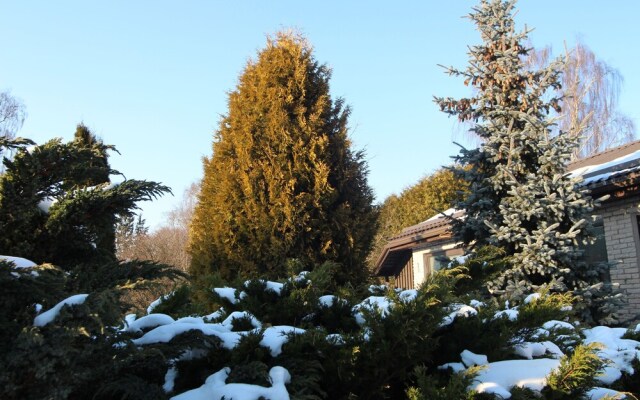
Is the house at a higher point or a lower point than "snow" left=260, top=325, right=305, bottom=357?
higher

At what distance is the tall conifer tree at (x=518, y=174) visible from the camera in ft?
22.8

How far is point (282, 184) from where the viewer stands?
22.1 feet

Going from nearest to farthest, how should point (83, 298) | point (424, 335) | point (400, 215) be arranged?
point (83, 298) < point (424, 335) < point (400, 215)

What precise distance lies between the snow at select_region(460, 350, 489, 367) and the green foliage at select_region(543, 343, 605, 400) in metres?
0.32

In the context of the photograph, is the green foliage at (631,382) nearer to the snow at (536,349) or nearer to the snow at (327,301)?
the snow at (536,349)

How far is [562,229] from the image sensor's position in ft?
24.3

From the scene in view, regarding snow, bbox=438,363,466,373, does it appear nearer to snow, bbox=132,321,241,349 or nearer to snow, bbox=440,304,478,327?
snow, bbox=440,304,478,327

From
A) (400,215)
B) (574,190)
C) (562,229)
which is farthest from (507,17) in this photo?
(400,215)

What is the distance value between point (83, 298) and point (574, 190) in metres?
7.06

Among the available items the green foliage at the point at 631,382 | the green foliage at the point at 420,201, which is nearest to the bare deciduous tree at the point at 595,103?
the green foliage at the point at 420,201

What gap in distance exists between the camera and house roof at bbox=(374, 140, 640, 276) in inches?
302

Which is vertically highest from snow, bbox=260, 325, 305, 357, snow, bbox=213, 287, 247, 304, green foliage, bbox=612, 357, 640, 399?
snow, bbox=213, 287, 247, 304

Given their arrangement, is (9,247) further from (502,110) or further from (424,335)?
(502,110)

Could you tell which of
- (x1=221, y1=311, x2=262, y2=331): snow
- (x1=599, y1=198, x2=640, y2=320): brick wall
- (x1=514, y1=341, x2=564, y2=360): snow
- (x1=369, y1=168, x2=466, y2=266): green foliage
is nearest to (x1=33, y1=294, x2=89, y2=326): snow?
(x1=221, y1=311, x2=262, y2=331): snow
